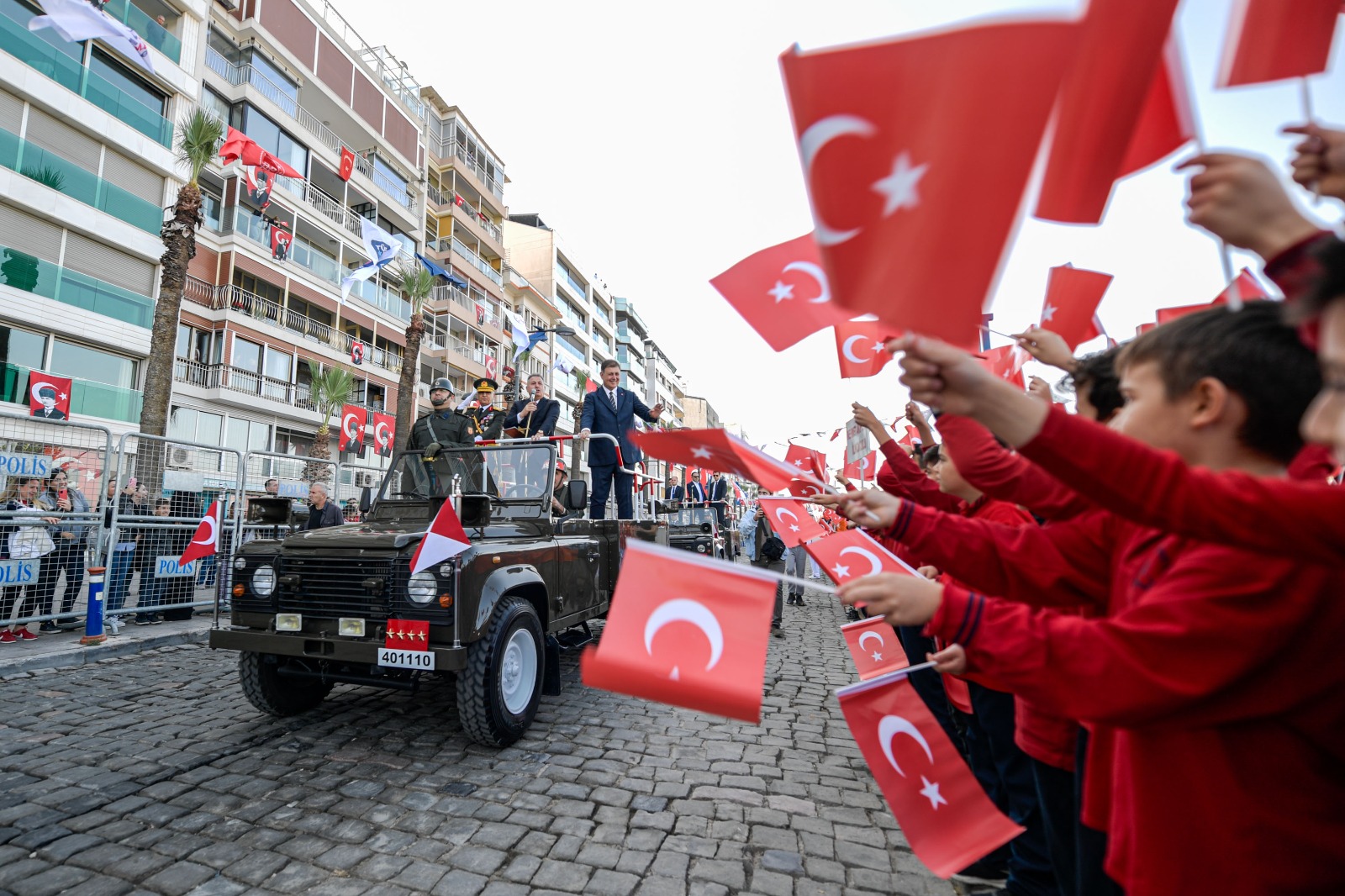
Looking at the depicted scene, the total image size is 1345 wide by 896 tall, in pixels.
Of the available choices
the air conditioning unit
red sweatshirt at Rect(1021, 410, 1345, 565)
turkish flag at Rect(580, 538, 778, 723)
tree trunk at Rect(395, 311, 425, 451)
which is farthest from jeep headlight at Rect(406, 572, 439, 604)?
tree trunk at Rect(395, 311, 425, 451)

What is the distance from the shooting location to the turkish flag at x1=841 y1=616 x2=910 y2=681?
3.30 metres

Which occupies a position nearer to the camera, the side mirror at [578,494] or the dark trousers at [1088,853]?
the dark trousers at [1088,853]

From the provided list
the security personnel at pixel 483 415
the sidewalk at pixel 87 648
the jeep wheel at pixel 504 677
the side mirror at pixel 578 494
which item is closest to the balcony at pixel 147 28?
the sidewalk at pixel 87 648

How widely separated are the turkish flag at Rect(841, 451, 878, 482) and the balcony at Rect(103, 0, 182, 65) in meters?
24.0

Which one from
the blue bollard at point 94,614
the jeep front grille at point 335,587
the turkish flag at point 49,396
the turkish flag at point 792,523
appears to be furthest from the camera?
the turkish flag at point 49,396

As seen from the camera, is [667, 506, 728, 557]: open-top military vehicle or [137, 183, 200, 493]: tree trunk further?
[137, 183, 200, 493]: tree trunk

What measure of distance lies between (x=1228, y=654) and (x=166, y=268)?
663 inches

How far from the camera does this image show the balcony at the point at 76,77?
55.9 feet

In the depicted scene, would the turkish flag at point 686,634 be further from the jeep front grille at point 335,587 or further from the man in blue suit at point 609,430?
the man in blue suit at point 609,430

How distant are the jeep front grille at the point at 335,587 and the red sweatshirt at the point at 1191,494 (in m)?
3.94

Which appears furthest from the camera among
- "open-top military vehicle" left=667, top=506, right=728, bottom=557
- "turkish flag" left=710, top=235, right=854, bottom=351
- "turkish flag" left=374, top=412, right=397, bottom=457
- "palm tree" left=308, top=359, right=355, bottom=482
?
"palm tree" left=308, top=359, right=355, bottom=482

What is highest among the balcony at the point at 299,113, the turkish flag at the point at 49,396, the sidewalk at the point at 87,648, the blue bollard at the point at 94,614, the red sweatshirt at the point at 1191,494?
the balcony at the point at 299,113

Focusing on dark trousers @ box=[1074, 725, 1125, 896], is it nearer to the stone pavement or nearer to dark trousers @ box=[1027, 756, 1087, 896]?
dark trousers @ box=[1027, 756, 1087, 896]

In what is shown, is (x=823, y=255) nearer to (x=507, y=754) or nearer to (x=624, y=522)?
(x=507, y=754)
